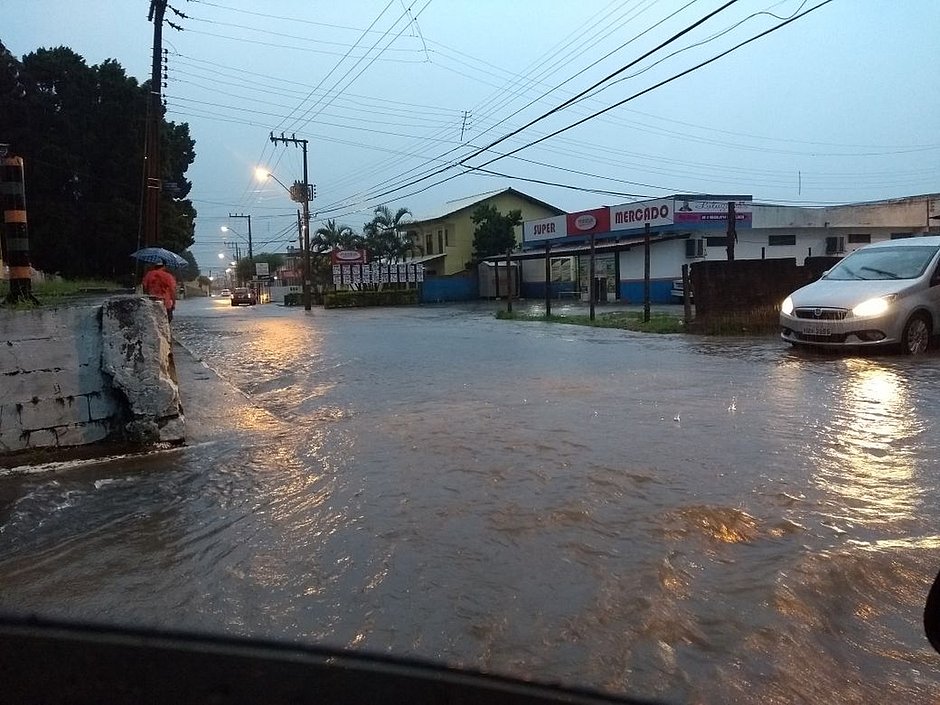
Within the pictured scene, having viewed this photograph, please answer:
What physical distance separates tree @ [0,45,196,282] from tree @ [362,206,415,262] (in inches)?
601

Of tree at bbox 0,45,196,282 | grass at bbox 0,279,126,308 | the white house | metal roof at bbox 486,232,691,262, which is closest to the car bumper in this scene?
grass at bbox 0,279,126,308

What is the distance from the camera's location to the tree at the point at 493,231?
1767 inches

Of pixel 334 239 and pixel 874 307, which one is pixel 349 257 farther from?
pixel 874 307

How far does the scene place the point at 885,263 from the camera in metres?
10.6

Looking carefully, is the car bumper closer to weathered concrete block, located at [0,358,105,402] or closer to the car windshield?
the car windshield

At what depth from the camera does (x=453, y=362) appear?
11633 millimetres

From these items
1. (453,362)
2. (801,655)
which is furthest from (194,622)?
(453,362)

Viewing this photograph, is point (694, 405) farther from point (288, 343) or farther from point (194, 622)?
point (288, 343)

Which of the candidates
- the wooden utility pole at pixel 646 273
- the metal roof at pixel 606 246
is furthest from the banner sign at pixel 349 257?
the wooden utility pole at pixel 646 273

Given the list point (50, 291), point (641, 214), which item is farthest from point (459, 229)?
point (50, 291)

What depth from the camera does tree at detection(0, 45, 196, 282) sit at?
3034 centimetres

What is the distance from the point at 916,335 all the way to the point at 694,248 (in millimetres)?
22894

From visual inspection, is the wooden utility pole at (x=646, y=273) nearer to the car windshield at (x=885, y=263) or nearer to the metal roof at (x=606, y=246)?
the car windshield at (x=885, y=263)

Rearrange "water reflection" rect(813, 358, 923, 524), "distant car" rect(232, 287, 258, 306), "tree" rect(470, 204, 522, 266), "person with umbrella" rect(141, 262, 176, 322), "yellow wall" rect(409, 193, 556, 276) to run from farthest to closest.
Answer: "distant car" rect(232, 287, 258, 306)
"yellow wall" rect(409, 193, 556, 276)
"tree" rect(470, 204, 522, 266)
"person with umbrella" rect(141, 262, 176, 322)
"water reflection" rect(813, 358, 923, 524)
